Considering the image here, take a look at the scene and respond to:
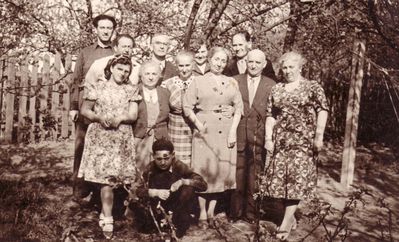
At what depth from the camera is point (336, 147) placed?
10.7 metres

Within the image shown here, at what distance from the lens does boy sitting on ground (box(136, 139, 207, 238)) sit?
4.48 m

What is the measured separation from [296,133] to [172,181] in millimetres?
1212

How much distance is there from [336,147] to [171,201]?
6772mm

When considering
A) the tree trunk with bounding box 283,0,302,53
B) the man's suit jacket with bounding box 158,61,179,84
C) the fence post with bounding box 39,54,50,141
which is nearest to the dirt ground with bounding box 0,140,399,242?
the fence post with bounding box 39,54,50,141

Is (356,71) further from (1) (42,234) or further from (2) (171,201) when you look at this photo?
(1) (42,234)

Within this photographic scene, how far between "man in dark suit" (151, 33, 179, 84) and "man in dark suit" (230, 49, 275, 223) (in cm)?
67

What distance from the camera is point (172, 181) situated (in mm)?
4598

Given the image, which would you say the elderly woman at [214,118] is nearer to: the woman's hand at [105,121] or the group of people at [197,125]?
the group of people at [197,125]

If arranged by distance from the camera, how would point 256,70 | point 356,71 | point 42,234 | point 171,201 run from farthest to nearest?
point 356,71, point 256,70, point 171,201, point 42,234

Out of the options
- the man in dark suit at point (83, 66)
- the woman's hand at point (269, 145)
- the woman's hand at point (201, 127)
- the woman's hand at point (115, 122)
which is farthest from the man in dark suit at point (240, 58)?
the woman's hand at point (115, 122)

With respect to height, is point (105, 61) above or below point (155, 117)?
above

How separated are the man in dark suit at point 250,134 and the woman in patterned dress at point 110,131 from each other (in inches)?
43.8

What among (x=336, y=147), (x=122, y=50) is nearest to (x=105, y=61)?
(x=122, y=50)

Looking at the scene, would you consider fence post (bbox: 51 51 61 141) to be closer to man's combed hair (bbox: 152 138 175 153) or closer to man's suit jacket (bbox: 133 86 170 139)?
man's suit jacket (bbox: 133 86 170 139)
